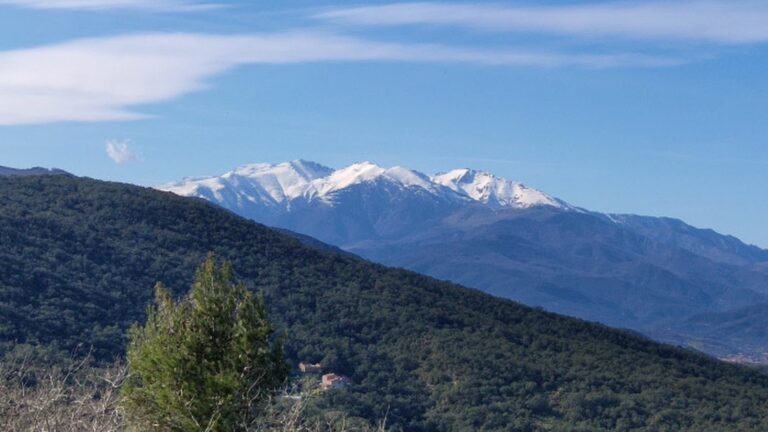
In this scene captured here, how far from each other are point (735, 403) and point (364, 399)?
14.3 m

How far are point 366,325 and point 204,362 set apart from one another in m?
30.2

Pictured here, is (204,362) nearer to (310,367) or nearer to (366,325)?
(310,367)

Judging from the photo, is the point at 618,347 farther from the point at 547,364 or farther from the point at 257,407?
the point at 257,407

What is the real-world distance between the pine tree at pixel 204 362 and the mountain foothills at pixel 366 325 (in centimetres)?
1624

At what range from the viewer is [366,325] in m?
44.5

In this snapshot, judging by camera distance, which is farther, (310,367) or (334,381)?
(310,367)

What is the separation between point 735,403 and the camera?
3994 cm

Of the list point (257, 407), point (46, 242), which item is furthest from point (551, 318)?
point (257, 407)

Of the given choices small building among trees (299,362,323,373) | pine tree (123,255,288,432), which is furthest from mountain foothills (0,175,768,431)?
pine tree (123,255,288,432)

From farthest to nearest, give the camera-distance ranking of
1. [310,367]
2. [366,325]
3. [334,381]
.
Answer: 1. [366,325]
2. [310,367]
3. [334,381]

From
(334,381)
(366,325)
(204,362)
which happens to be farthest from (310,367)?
(204,362)

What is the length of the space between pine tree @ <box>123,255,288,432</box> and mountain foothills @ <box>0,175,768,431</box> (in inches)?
639

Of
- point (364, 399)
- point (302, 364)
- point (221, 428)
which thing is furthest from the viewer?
point (302, 364)

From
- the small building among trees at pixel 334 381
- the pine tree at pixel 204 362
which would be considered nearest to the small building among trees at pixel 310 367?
the small building among trees at pixel 334 381
